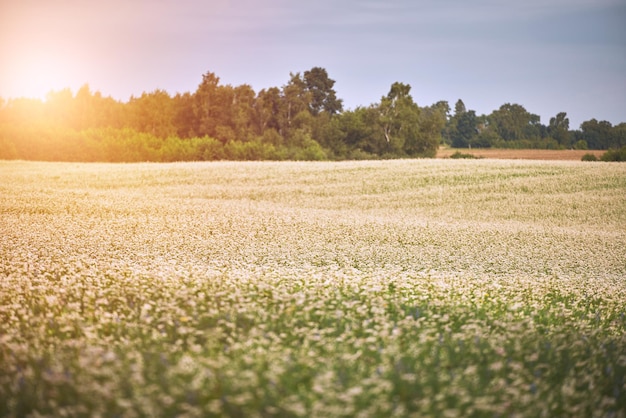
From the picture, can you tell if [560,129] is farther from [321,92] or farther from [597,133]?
[321,92]

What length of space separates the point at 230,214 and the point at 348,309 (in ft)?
42.1

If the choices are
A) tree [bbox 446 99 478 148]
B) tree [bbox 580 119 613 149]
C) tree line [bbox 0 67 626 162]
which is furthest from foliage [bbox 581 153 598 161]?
tree [bbox 446 99 478 148]

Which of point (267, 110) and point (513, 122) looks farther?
point (513, 122)

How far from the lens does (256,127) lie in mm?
60562

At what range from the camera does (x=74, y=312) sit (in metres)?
7.30

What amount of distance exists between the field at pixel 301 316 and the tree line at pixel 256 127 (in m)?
24.6

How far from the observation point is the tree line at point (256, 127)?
4431 centimetres

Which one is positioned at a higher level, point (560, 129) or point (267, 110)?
point (267, 110)

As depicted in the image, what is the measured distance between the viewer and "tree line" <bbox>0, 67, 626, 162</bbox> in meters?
44.3

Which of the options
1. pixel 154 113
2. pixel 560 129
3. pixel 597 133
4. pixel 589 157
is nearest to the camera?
pixel 589 157

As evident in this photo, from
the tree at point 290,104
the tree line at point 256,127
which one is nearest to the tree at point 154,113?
the tree line at point 256,127

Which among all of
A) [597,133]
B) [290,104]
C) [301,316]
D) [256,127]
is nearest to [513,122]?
[597,133]

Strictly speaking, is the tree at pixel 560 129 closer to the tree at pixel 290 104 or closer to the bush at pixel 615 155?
the bush at pixel 615 155

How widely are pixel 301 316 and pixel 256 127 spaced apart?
2135 inches
